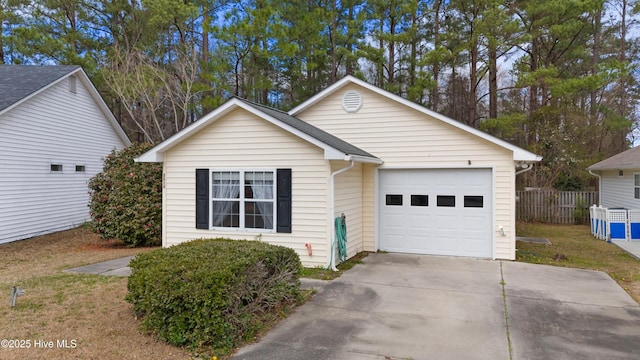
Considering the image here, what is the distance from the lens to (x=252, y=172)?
835 cm

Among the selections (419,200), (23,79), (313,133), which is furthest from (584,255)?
(23,79)

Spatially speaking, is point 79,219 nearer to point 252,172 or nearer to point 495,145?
point 252,172

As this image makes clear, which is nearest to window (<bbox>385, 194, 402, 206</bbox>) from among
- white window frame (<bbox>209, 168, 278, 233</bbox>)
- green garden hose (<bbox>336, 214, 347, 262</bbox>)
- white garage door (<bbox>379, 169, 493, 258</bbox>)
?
white garage door (<bbox>379, 169, 493, 258</bbox>)

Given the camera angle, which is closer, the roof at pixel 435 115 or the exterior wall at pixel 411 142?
the roof at pixel 435 115

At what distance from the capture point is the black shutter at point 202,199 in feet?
28.2

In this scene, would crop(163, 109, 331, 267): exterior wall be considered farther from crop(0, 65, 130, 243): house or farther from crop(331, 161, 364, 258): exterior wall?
crop(0, 65, 130, 243): house

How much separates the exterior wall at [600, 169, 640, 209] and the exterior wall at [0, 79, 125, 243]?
19.6 metres

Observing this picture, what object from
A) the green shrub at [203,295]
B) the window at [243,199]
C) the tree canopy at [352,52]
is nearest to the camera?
the green shrub at [203,295]

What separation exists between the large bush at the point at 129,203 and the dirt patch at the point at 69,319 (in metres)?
2.16

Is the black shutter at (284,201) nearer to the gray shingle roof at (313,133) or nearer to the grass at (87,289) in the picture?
the gray shingle roof at (313,133)

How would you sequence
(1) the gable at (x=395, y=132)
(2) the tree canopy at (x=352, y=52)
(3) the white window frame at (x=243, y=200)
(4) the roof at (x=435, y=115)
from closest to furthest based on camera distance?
(3) the white window frame at (x=243, y=200) → (4) the roof at (x=435, y=115) → (1) the gable at (x=395, y=132) → (2) the tree canopy at (x=352, y=52)

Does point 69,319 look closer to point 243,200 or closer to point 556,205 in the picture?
point 243,200

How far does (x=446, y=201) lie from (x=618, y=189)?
895 cm

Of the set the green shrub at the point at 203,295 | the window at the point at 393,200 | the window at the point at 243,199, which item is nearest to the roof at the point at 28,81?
the window at the point at 243,199
